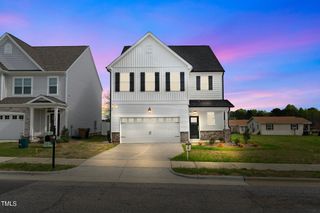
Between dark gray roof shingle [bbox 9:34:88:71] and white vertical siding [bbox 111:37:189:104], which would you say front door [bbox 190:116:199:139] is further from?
dark gray roof shingle [bbox 9:34:88:71]

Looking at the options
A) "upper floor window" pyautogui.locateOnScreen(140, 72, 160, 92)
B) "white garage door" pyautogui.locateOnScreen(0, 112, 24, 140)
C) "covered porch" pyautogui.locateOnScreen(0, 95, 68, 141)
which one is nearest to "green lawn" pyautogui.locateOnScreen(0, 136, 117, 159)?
"covered porch" pyautogui.locateOnScreen(0, 95, 68, 141)

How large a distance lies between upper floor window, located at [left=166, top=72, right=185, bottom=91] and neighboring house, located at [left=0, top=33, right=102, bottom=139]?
368 inches

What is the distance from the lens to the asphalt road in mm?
6449

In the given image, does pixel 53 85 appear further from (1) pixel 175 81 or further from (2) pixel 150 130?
(1) pixel 175 81

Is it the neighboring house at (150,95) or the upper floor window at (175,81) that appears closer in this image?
the neighboring house at (150,95)

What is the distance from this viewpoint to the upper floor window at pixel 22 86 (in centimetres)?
2591

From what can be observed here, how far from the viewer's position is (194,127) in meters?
25.2

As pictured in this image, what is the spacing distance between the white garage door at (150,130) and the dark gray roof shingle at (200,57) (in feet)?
19.4

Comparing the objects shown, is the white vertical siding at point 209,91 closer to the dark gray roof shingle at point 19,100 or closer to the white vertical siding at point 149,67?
the white vertical siding at point 149,67

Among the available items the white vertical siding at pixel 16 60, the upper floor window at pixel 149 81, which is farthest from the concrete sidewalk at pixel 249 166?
the white vertical siding at pixel 16 60

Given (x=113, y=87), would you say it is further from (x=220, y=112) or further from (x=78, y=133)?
(x=220, y=112)

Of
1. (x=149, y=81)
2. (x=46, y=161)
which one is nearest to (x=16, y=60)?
(x=149, y=81)

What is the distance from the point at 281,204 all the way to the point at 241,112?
108 metres

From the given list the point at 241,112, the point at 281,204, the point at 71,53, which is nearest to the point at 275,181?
the point at 281,204
